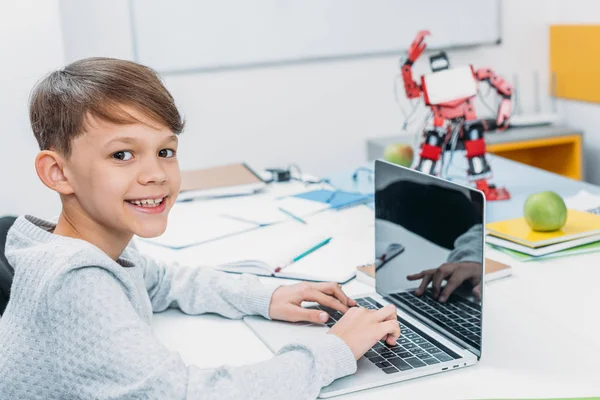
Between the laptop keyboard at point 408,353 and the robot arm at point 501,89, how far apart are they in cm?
117

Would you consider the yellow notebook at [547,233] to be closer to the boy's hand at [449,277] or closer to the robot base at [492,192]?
the robot base at [492,192]

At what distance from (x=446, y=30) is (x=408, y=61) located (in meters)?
1.51

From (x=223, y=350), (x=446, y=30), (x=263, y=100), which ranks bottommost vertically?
(x=223, y=350)

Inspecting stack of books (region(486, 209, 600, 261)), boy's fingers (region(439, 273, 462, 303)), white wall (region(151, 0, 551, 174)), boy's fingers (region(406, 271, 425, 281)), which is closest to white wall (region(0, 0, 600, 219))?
white wall (region(151, 0, 551, 174))

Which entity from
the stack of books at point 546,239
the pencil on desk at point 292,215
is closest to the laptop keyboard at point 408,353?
the stack of books at point 546,239

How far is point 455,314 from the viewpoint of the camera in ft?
3.83

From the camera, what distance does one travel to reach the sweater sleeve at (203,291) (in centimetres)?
134

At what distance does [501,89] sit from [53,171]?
1.50 m

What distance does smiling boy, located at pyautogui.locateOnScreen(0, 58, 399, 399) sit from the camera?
934 millimetres

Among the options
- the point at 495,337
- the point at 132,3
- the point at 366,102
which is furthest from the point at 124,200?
the point at 366,102

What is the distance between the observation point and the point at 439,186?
1174mm

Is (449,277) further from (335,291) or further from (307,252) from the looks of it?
(307,252)

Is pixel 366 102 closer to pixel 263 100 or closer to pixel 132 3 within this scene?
pixel 263 100

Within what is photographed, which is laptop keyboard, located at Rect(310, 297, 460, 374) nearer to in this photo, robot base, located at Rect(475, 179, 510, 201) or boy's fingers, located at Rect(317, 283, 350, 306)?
boy's fingers, located at Rect(317, 283, 350, 306)
